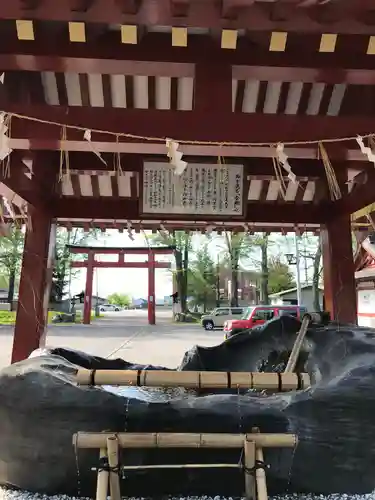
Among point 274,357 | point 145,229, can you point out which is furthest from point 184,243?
point 274,357

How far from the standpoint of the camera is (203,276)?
3241 cm

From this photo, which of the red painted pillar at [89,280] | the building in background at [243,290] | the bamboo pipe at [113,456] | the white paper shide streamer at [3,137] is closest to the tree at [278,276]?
the building in background at [243,290]

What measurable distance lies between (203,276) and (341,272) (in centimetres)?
2740

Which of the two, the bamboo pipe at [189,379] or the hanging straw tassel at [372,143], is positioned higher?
the hanging straw tassel at [372,143]

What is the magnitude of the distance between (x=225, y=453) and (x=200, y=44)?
8.13 ft

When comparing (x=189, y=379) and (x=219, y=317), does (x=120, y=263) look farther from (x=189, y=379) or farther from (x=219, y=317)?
(x=189, y=379)

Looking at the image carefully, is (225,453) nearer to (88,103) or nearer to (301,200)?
(88,103)

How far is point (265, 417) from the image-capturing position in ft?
7.76

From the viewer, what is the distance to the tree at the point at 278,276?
100 ft

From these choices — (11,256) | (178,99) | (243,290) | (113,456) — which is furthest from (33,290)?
(243,290)

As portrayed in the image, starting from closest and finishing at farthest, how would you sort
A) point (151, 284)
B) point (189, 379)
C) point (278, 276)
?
point (189, 379), point (151, 284), point (278, 276)

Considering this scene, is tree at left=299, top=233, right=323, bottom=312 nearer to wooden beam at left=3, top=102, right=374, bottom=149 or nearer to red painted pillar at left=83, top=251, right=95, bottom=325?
red painted pillar at left=83, top=251, right=95, bottom=325

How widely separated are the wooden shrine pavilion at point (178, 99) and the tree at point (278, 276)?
25.9 metres

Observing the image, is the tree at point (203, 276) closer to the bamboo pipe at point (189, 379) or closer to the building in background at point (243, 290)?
the building in background at point (243, 290)
